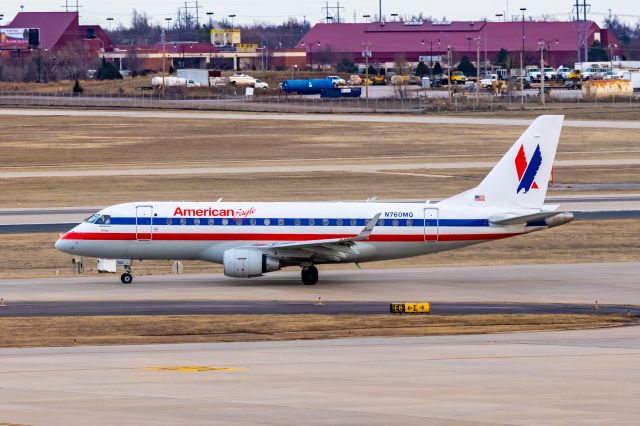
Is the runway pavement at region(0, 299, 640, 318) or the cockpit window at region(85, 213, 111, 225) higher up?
the cockpit window at region(85, 213, 111, 225)

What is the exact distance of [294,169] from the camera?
106 metres

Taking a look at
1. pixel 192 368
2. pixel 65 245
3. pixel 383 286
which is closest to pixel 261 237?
pixel 383 286

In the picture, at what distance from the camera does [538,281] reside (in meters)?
54.8

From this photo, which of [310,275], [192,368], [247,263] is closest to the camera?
[192,368]

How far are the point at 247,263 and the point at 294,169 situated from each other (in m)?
51.7

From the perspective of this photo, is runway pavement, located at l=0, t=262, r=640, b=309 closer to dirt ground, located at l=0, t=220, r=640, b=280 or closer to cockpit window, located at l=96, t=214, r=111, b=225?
dirt ground, located at l=0, t=220, r=640, b=280

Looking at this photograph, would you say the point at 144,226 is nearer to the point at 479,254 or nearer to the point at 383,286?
the point at 383,286

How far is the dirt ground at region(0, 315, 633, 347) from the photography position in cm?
4103

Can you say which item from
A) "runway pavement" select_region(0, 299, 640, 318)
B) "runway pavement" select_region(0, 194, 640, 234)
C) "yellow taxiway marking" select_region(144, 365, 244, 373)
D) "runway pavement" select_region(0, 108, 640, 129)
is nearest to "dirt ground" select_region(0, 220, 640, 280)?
"runway pavement" select_region(0, 194, 640, 234)

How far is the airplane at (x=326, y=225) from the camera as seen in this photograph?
5522 cm

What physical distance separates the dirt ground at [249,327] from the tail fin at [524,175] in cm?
1156

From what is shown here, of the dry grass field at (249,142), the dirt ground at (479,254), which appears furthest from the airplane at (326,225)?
the dry grass field at (249,142)

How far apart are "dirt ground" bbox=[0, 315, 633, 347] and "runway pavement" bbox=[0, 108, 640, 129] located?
9917 cm

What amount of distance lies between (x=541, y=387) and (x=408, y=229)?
25.1 m
